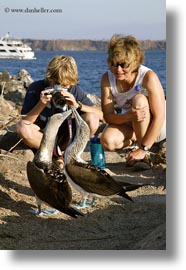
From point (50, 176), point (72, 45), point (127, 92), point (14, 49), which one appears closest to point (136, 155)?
point (127, 92)

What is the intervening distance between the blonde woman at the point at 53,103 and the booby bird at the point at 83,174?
5cm

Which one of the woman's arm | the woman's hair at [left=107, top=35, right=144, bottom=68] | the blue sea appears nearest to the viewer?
the blue sea

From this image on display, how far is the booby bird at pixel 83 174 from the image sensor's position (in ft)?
13.0

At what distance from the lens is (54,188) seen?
3.90 metres

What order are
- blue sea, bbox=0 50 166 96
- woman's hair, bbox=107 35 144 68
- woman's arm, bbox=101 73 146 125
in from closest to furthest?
blue sea, bbox=0 50 166 96, woman's hair, bbox=107 35 144 68, woman's arm, bbox=101 73 146 125

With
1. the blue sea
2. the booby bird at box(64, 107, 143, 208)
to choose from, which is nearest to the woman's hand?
the booby bird at box(64, 107, 143, 208)

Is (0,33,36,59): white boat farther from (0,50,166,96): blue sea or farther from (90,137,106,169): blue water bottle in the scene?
(90,137,106,169): blue water bottle

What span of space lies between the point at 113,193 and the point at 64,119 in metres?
0.45

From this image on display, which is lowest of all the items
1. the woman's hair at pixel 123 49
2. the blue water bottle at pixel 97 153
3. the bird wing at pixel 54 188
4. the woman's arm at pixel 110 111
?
the bird wing at pixel 54 188

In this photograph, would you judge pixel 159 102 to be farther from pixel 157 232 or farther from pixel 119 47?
pixel 157 232

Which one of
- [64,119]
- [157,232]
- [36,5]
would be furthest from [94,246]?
[36,5]

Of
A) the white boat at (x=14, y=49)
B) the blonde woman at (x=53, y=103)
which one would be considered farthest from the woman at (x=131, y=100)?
the white boat at (x=14, y=49)

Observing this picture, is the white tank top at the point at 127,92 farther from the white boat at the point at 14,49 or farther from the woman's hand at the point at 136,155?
the white boat at the point at 14,49

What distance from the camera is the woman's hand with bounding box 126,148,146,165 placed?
420 cm
